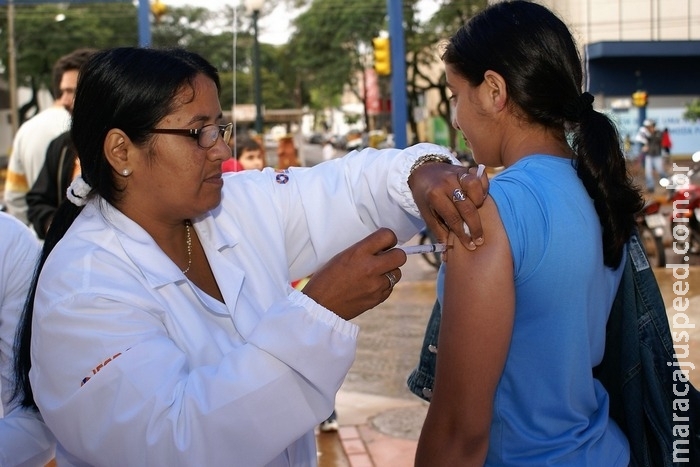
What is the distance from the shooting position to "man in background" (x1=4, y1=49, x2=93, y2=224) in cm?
472

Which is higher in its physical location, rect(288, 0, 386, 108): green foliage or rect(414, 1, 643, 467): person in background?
rect(288, 0, 386, 108): green foliage

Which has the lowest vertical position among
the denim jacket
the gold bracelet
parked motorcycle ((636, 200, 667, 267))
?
parked motorcycle ((636, 200, 667, 267))

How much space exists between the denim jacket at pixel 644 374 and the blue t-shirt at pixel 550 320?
0.09 metres

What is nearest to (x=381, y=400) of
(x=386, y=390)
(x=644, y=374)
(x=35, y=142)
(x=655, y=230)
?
(x=386, y=390)

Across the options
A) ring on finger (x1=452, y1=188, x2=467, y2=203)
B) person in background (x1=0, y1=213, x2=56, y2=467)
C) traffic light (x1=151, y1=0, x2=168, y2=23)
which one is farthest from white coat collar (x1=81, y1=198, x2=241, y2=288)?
traffic light (x1=151, y1=0, x2=168, y2=23)

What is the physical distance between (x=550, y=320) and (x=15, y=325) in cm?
135

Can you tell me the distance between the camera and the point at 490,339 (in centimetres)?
167

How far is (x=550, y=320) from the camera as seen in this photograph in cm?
173

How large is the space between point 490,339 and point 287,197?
785 mm

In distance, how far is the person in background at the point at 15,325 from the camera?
6.64ft

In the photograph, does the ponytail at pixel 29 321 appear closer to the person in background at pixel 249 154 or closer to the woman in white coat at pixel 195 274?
the woman in white coat at pixel 195 274

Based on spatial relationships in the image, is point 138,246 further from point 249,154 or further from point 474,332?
point 249,154

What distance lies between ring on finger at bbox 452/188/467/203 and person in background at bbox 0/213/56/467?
1147 mm

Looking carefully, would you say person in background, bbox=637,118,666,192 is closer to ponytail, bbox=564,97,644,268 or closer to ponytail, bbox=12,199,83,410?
ponytail, bbox=564,97,644,268
